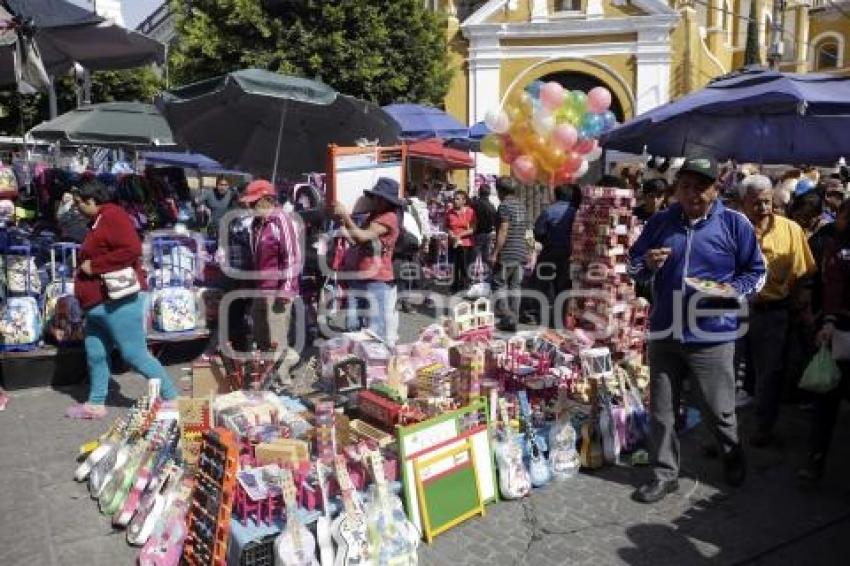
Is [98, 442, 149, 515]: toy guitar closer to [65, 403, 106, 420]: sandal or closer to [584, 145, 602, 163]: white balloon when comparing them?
[65, 403, 106, 420]: sandal

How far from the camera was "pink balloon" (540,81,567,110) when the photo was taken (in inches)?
301

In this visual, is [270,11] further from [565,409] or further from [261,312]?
[565,409]

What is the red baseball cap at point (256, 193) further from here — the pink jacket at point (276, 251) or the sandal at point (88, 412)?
the sandal at point (88, 412)

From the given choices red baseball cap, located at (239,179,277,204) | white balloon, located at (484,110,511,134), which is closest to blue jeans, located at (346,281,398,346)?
red baseball cap, located at (239,179,277,204)

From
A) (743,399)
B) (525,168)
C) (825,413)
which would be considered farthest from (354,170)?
(825,413)

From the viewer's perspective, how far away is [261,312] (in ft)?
19.1

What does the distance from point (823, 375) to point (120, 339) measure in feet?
15.1

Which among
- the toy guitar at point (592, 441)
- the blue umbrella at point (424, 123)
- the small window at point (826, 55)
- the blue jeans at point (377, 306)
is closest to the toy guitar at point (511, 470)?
the toy guitar at point (592, 441)

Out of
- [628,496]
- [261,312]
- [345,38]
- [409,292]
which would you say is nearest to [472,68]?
[345,38]

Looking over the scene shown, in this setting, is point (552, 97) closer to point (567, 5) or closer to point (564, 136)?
point (564, 136)

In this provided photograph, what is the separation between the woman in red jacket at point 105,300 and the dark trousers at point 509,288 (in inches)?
170

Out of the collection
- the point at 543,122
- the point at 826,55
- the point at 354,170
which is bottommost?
the point at 354,170

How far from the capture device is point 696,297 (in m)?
4.01

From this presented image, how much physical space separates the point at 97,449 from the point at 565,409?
2.86 m
